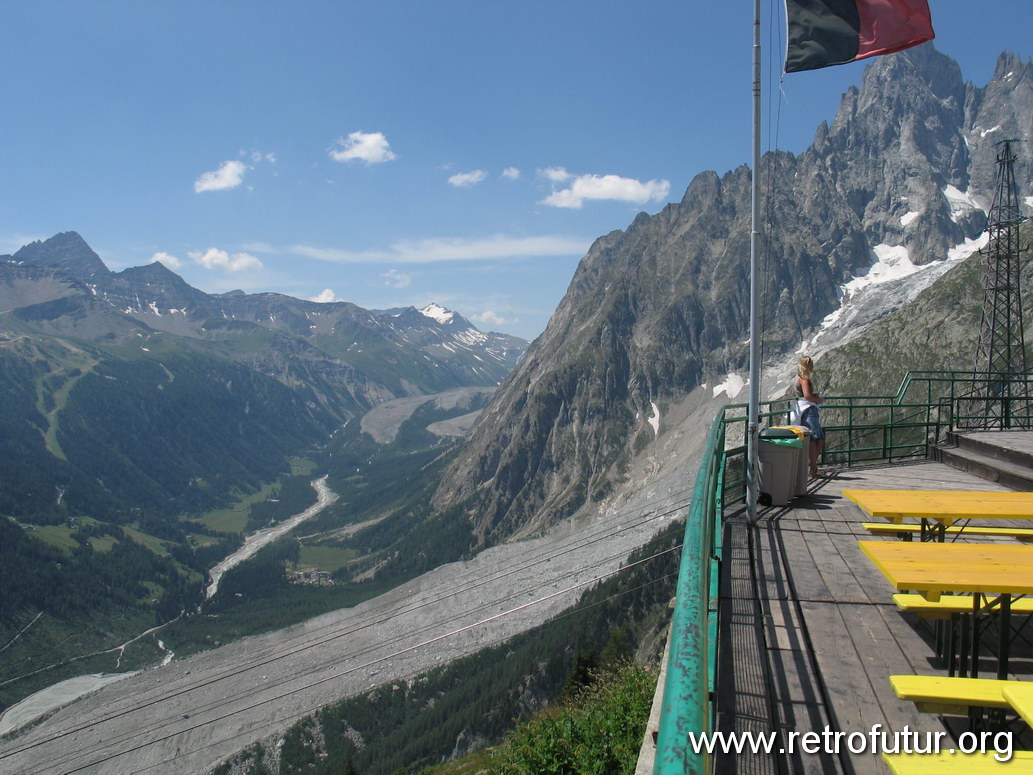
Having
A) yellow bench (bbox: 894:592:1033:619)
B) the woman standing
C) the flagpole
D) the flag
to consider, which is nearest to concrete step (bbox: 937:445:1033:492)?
the woman standing

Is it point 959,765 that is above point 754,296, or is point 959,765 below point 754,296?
below

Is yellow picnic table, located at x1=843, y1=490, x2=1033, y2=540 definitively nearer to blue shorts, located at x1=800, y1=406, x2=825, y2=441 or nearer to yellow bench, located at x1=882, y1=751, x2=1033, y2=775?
yellow bench, located at x1=882, y1=751, x2=1033, y2=775

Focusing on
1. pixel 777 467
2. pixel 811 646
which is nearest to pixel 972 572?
pixel 811 646

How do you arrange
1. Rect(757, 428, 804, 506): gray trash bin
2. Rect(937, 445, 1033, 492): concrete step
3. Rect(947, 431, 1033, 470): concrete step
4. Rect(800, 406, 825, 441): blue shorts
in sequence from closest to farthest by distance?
1. Rect(757, 428, 804, 506): gray trash bin
2. Rect(937, 445, 1033, 492): concrete step
3. Rect(947, 431, 1033, 470): concrete step
4. Rect(800, 406, 825, 441): blue shorts

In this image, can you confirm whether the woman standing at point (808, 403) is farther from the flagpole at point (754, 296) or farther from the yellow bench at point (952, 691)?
the yellow bench at point (952, 691)

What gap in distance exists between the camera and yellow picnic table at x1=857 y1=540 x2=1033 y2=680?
4566mm

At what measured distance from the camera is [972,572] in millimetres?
4836

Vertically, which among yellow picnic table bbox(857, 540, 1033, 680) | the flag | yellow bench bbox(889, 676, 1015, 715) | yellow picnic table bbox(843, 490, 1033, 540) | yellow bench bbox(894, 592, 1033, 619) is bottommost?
yellow bench bbox(889, 676, 1015, 715)

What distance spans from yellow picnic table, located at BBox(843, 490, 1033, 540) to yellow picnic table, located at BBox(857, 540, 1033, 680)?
2.79 feet

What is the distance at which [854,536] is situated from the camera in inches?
373

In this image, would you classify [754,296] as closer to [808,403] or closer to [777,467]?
[777,467]

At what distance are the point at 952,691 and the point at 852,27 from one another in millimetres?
9486

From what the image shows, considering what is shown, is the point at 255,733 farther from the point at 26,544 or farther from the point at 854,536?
the point at 26,544

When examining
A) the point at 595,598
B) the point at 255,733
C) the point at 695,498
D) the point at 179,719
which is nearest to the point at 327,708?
the point at 255,733
